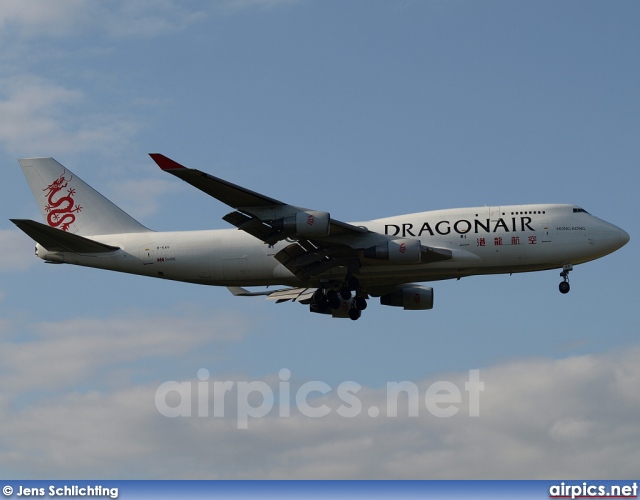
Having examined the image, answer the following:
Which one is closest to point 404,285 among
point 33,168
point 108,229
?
point 108,229

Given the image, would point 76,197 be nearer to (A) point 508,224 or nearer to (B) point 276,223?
(B) point 276,223

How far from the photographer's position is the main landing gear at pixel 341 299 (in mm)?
53781

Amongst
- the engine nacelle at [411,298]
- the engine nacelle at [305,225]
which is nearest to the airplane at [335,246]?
the engine nacelle at [305,225]

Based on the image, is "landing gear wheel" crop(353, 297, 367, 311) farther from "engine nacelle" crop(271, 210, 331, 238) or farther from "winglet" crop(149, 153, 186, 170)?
"winglet" crop(149, 153, 186, 170)

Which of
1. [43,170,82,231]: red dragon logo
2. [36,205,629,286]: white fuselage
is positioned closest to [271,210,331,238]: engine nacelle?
[36,205,629,286]: white fuselage

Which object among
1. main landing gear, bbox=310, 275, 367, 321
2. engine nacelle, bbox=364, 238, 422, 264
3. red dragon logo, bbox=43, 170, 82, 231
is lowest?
main landing gear, bbox=310, 275, 367, 321

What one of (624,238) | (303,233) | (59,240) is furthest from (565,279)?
(59,240)

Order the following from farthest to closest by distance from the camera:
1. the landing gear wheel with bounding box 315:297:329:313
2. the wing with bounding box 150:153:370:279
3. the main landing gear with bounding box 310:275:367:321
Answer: the landing gear wheel with bounding box 315:297:329:313
the main landing gear with bounding box 310:275:367:321
the wing with bounding box 150:153:370:279

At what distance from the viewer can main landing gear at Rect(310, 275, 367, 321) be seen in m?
53.8

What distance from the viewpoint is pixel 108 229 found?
57.2 meters

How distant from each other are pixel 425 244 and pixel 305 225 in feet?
22.6

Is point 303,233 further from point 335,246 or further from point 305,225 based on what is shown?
point 335,246

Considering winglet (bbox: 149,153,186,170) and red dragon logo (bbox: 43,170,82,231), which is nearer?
winglet (bbox: 149,153,186,170)

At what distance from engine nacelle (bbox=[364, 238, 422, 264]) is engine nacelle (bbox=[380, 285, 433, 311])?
29.2 feet
